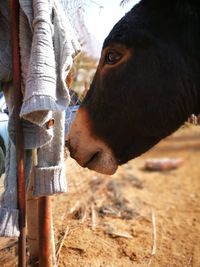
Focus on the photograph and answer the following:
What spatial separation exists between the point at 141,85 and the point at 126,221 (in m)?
2.25

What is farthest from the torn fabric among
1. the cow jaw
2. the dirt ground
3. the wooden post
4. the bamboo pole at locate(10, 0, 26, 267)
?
the dirt ground

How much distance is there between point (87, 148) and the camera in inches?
79.7

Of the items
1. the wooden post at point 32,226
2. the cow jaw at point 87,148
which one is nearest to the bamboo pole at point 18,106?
the cow jaw at point 87,148

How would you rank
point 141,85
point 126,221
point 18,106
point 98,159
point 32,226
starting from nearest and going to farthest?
point 18,106
point 141,85
point 98,159
point 32,226
point 126,221

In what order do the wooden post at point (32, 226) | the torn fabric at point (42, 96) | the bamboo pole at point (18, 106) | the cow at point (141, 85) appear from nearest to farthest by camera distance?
the torn fabric at point (42, 96)
the bamboo pole at point (18, 106)
the cow at point (141, 85)
the wooden post at point (32, 226)

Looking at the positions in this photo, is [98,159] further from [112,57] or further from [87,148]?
[112,57]

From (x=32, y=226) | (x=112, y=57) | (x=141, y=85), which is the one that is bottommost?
(x=32, y=226)

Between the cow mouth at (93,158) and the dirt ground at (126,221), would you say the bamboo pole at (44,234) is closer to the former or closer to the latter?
the cow mouth at (93,158)

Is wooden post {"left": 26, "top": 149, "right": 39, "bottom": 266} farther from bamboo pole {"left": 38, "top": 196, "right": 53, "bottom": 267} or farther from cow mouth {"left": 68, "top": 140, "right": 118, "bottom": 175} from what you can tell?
cow mouth {"left": 68, "top": 140, "right": 118, "bottom": 175}

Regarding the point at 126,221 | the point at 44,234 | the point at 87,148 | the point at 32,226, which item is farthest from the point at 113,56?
the point at 126,221

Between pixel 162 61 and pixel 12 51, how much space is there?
0.82 m

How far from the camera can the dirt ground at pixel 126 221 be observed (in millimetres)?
2869

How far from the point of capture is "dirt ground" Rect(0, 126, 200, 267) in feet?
9.41

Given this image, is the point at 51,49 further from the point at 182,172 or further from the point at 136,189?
the point at 182,172
